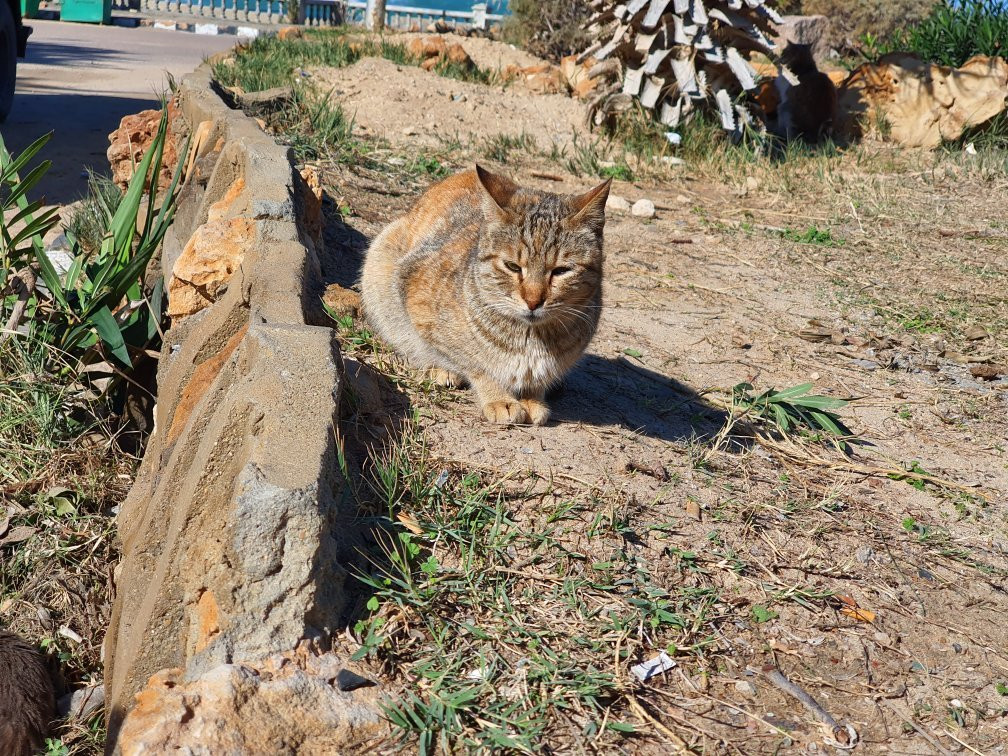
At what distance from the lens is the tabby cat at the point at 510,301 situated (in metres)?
3.56

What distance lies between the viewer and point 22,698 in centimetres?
282

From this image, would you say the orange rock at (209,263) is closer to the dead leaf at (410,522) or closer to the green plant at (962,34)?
the dead leaf at (410,522)

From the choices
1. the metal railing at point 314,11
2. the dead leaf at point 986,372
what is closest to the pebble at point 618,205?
the dead leaf at point 986,372

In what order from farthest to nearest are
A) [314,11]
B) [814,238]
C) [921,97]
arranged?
[314,11] → [921,97] → [814,238]

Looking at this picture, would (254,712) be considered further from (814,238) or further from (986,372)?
(814,238)

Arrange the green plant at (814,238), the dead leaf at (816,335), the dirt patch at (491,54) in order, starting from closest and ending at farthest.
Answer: the dead leaf at (816,335) < the green plant at (814,238) < the dirt patch at (491,54)

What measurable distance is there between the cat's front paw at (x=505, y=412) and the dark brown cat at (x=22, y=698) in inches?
70.4

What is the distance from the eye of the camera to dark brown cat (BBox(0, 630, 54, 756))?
2.72 metres

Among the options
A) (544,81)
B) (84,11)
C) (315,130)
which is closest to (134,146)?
(315,130)

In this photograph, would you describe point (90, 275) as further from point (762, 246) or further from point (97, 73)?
point (97, 73)

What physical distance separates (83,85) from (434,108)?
6.99 metres

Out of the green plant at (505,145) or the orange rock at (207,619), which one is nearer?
the orange rock at (207,619)

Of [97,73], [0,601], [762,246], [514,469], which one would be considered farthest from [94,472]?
[97,73]

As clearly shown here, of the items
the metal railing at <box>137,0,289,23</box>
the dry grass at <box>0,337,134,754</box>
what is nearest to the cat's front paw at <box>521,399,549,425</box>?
the dry grass at <box>0,337,134,754</box>
